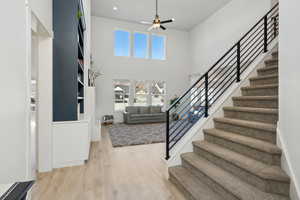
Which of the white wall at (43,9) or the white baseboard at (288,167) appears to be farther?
the white wall at (43,9)

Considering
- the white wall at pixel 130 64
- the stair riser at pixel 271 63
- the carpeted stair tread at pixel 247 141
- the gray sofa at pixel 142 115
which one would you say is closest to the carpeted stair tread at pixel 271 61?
the stair riser at pixel 271 63

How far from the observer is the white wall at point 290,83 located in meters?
1.31

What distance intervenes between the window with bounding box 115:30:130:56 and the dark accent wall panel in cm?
469

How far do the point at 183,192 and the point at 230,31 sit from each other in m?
6.29

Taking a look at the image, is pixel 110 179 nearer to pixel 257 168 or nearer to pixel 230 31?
pixel 257 168

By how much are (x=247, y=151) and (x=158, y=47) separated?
7.20 m

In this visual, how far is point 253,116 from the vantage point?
216 centimetres

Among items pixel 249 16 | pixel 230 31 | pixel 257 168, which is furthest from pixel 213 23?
→ pixel 257 168

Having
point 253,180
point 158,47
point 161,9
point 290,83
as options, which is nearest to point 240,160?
point 253,180

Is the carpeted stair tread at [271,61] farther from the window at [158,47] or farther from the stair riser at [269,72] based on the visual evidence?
the window at [158,47]

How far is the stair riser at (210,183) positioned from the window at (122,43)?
6.44m

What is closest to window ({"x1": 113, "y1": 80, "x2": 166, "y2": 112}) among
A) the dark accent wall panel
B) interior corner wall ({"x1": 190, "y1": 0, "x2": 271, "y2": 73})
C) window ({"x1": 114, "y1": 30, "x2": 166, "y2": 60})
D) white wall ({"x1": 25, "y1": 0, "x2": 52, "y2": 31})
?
window ({"x1": 114, "y1": 30, "x2": 166, "y2": 60})

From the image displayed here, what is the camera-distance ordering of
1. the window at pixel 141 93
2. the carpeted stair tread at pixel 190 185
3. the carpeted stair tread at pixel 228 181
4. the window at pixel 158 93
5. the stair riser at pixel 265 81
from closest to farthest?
the carpeted stair tread at pixel 228 181, the carpeted stair tread at pixel 190 185, the stair riser at pixel 265 81, the window at pixel 141 93, the window at pixel 158 93

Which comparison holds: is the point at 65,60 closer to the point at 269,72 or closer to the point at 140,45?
the point at 269,72
